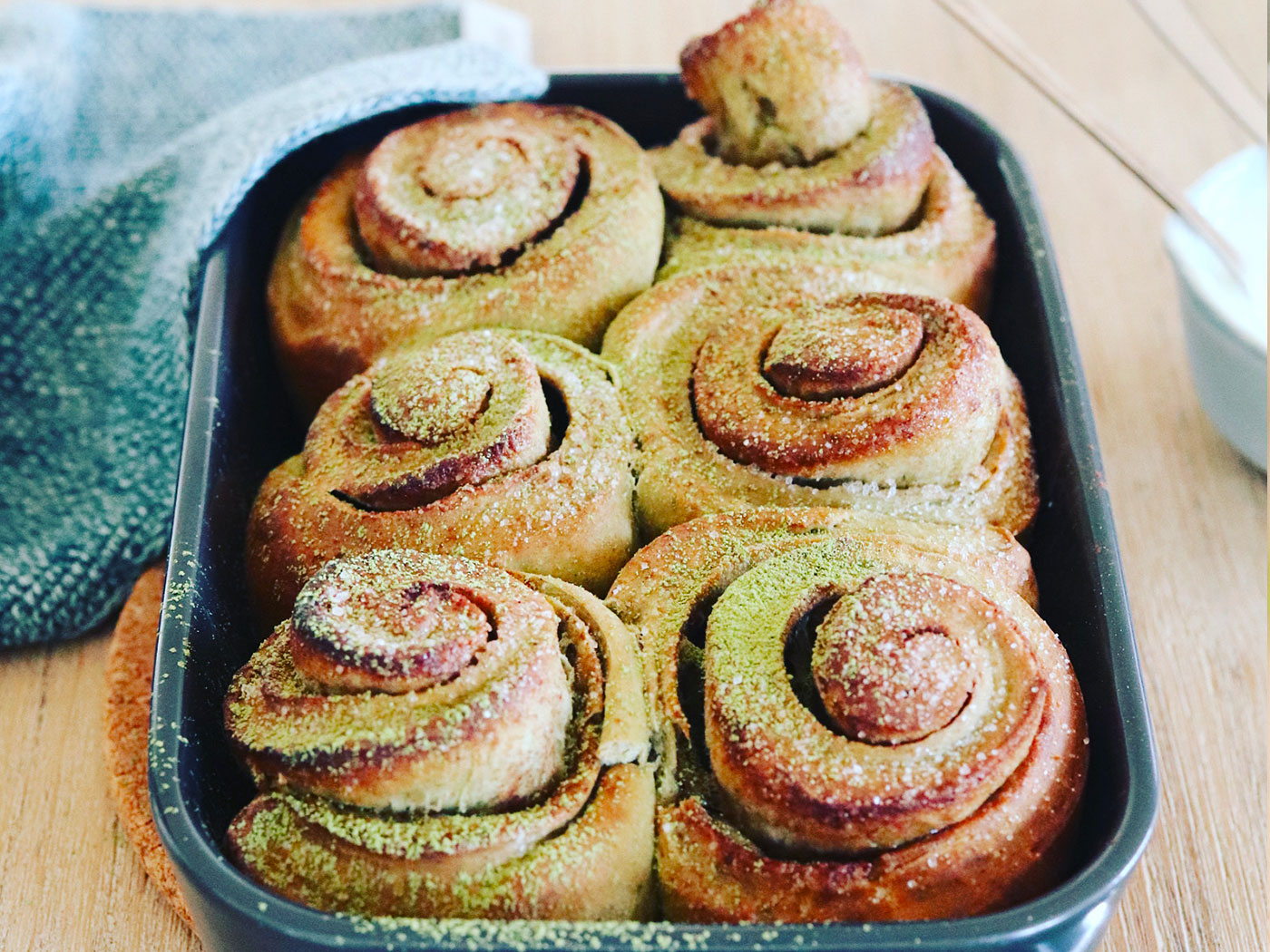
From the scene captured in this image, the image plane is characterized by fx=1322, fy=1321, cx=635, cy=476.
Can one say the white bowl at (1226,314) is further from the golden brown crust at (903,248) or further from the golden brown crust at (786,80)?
the golden brown crust at (786,80)

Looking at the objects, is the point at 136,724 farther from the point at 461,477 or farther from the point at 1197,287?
the point at 1197,287

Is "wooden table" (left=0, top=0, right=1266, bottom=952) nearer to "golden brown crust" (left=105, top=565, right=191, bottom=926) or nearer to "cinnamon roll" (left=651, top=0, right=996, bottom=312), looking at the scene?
"golden brown crust" (left=105, top=565, right=191, bottom=926)

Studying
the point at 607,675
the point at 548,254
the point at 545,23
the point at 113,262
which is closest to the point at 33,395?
the point at 113,262

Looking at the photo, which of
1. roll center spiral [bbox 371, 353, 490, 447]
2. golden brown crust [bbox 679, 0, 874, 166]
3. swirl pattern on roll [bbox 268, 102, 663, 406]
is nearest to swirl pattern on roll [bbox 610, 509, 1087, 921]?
roll center spiral [bbox 371, 353, 490, 447]

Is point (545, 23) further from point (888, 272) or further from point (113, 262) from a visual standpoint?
point (888, 272)

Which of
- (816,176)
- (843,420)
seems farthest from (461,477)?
(816,176)

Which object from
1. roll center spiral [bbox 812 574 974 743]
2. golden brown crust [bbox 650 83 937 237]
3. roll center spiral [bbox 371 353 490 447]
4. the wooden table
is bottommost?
the wooden table
